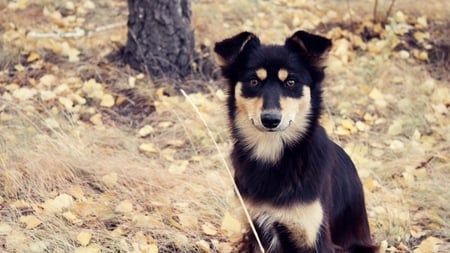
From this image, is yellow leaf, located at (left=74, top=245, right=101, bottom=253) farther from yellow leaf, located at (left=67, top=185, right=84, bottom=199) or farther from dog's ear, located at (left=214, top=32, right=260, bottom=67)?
dog's ear, located at (left=214, top=32, right=260, bottom=67)

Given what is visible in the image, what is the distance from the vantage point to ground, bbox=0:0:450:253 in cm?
412

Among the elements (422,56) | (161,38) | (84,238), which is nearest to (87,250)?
(84,238)

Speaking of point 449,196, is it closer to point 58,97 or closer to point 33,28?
point 58,97

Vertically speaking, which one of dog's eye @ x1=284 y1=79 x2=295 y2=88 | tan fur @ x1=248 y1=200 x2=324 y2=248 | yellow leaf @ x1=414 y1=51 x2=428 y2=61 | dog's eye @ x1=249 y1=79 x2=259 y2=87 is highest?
dog's eye @ x1=284 y1=79 x2=295 y2=88

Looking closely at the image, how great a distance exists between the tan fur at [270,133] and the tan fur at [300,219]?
0.96 ft

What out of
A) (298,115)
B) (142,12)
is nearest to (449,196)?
(298,115)

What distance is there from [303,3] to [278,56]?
5.09 m

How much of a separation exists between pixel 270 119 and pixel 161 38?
124 inches

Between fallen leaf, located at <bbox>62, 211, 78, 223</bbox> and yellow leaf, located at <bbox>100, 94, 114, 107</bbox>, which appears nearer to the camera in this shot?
fallen leaf, located at <bbox>62, 211, 78, 223</bbox>

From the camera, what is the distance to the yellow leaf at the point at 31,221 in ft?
13.1

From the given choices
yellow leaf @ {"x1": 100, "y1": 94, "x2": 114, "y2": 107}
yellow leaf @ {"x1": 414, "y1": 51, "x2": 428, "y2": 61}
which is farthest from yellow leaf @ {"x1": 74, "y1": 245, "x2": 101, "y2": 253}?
yellow leaf @ {"x1": 414, "y1": 51, "x2": 428, "y2": 61}

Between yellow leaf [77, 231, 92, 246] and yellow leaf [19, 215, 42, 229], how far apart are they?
31cm

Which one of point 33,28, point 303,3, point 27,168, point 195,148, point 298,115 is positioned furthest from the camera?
point 303,3

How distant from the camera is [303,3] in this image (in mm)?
8312
